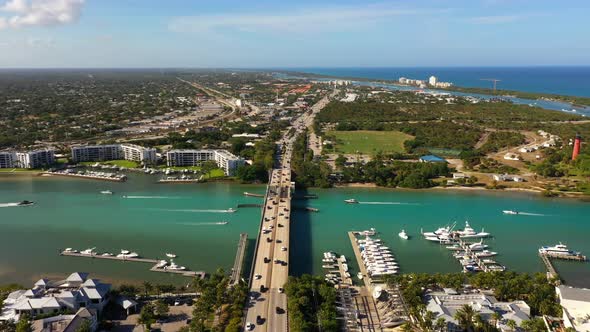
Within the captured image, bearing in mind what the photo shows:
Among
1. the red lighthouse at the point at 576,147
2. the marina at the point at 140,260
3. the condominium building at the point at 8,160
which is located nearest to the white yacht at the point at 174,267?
the marina at the point at 140,260

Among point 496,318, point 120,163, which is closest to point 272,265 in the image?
point 496,318

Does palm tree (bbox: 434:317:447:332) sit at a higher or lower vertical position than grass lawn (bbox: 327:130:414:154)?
lower

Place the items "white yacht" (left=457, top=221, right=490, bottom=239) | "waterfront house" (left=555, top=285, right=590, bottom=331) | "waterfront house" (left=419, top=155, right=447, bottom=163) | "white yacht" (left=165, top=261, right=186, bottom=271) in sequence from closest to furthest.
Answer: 1. "waterfront house" (left=555, top=285, right=590, bottom=331)
2. "white yacht" (left=165, top=261, right=186, bottom=271)
3. "white yacht" (left=457, top=221, right=490, bottom=239)
4. "waterfront house" (left=419, top=155, right=447, bottom=163)

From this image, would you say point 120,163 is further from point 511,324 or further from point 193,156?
point 511,324

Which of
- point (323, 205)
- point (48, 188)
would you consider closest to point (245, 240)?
point (323, 205)

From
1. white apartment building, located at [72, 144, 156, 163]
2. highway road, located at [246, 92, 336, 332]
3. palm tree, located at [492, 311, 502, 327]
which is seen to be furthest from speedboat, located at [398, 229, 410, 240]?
white apartment building, located at [72, 144, 156, 163]

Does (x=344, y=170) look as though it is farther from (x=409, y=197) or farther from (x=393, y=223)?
(x=393, y=223)

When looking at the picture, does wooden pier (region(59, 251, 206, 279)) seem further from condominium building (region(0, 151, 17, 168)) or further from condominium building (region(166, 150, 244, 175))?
condominium building (region(0, 151, 17, 168))
